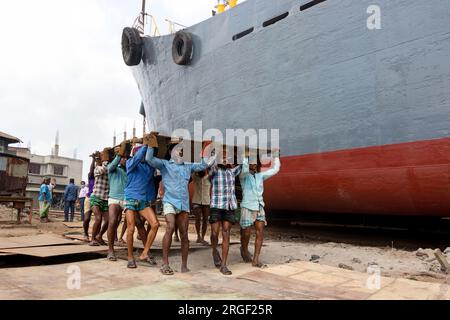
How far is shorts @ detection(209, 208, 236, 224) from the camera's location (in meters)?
4.78

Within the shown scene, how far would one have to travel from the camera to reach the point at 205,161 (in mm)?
4910

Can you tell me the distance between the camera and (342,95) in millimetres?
6867

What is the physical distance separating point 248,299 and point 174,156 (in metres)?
2.24

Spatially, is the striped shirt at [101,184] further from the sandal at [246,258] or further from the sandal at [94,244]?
the sandal at [246,258]

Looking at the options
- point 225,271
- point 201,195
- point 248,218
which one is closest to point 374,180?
point 248,218

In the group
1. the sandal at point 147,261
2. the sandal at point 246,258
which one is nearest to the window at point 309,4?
the sandal at point 246,258

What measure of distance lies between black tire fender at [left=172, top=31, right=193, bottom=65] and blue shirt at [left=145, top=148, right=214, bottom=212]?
6517 mm

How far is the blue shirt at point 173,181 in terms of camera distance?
4605 mm

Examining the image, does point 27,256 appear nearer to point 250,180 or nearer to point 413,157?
point 250,180

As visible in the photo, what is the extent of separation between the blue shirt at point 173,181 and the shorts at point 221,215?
0.34 m

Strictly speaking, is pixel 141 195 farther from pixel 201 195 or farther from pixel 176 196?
pixel 201 195

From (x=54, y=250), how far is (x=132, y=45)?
10144 millimetres

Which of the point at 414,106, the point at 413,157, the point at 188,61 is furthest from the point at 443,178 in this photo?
the point at 188,61

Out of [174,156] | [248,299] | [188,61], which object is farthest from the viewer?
[188,61]
